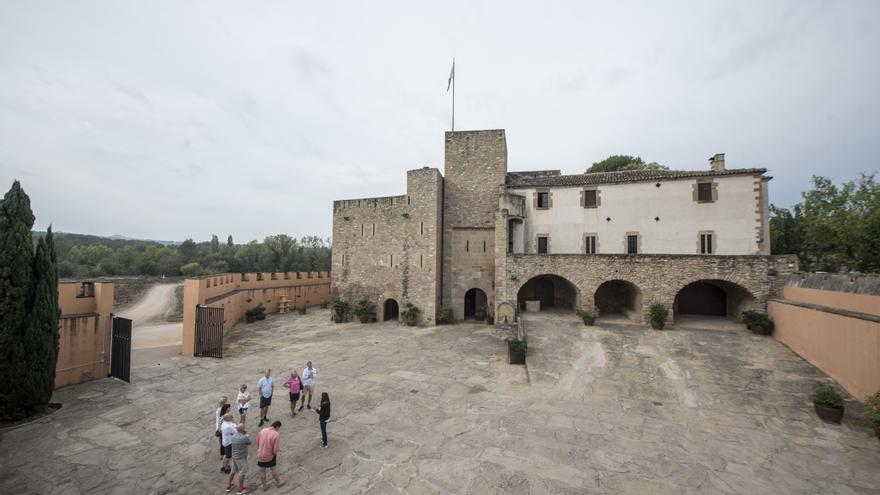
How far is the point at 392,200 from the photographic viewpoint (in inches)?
886

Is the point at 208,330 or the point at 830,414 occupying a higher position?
the point at 208,330

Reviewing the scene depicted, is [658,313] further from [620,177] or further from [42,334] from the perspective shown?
[42,334]

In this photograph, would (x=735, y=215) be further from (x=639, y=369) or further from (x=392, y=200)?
(x=392, y=200)

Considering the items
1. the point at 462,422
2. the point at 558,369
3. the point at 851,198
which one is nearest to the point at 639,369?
the point at 558,369

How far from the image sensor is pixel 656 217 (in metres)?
19.0

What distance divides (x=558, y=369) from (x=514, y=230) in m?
10.9

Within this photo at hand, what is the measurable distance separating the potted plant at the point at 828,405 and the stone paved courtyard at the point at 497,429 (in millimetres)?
218

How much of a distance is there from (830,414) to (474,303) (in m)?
17.0

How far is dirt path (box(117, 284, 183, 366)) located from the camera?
14500mm

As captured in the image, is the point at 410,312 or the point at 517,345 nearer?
the point at 517,345

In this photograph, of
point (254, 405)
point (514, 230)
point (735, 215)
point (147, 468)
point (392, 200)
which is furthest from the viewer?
point (392, 200)

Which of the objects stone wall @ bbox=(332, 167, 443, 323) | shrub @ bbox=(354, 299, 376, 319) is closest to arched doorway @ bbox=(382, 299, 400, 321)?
stone wall @ bbox=(332, 167, 443, 323)

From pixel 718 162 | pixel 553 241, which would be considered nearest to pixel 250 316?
pixel 553 241

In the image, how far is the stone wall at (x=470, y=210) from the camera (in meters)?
21.4
